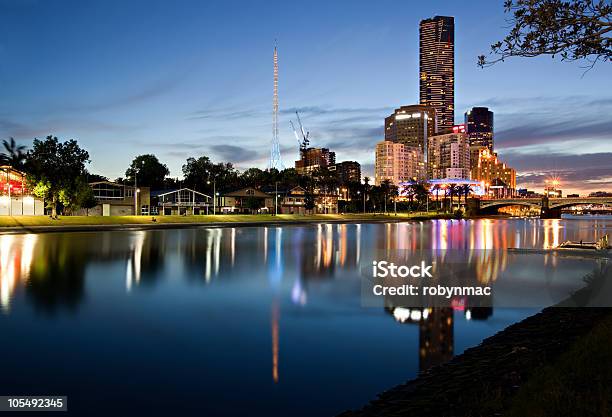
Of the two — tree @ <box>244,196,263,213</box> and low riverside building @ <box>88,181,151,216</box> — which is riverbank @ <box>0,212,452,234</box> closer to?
low riverside building @ <box>88,181,151,216</box>

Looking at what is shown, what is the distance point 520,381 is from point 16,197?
99.9 meters

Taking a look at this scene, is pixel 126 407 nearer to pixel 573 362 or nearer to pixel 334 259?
pixel 573 362

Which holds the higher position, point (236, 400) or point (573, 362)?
point (573, 362)

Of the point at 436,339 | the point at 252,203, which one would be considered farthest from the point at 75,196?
the point at 436,339

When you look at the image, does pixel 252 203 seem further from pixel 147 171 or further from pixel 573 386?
pixel 573 386

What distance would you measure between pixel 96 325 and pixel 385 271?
749 inches

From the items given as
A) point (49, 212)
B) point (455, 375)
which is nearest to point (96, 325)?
point (455, 375)

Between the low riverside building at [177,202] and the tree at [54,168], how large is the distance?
98.4 feet

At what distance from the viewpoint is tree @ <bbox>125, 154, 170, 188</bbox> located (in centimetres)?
→ 16388

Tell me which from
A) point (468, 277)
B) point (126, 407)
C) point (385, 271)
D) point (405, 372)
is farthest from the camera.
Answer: point (385, 271)

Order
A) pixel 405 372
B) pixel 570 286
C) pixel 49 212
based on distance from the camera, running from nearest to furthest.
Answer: pixel 405 372 < pixel 570 286 < pixel 49 212

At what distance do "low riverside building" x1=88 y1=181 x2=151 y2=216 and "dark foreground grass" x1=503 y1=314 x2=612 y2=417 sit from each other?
110031mm

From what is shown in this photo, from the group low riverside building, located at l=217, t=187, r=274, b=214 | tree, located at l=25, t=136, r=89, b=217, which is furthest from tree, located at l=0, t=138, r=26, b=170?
low riverside building, located at l=217, t=187, r=274, b=214

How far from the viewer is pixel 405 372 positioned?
12297 millimetres
